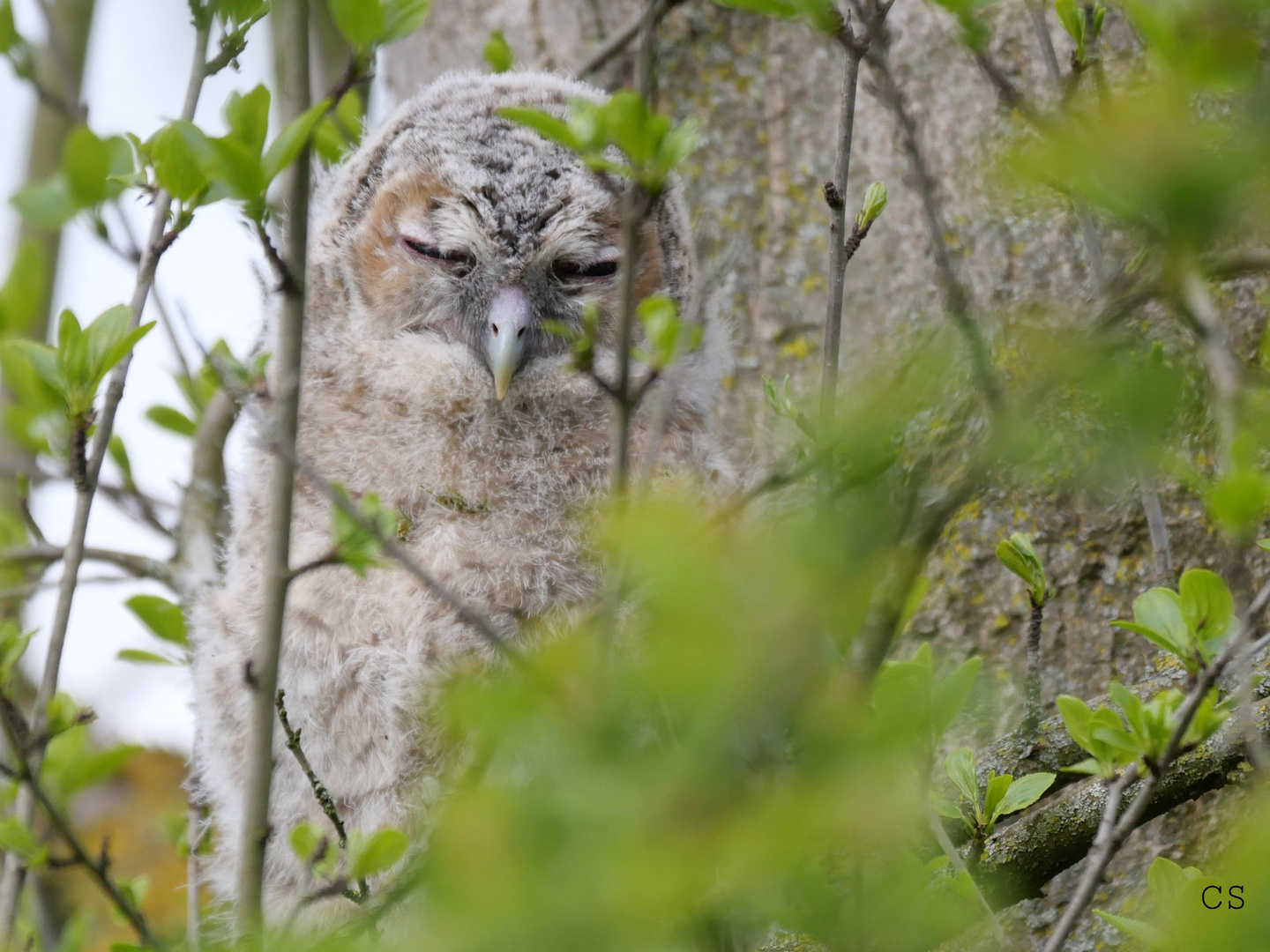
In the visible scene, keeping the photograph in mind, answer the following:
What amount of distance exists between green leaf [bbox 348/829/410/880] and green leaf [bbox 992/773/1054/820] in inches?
27.8

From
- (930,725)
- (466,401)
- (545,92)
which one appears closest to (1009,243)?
(545,92)

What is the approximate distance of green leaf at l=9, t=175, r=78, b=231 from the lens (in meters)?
1.55

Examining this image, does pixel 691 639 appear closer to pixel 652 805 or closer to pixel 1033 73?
pixel 652 805

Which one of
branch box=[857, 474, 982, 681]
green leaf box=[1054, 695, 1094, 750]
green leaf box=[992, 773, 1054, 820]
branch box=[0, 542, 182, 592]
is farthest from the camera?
branch box=[0, 542, 182, 592]

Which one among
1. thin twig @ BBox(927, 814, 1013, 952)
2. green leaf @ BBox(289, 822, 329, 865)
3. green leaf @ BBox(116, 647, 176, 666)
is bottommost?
thin twig @ BBox(927, 814, 1013, 952)

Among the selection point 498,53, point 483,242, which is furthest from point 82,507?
point 498,53

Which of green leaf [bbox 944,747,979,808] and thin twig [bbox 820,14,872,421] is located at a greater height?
thin twig [bbox 820,14,872,421]

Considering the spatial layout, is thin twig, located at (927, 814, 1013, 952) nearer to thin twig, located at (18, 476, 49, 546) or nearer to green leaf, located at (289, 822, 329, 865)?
green leaf, located at (289, 822, 329, 865)

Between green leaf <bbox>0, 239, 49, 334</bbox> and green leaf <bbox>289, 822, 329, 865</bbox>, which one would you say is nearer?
green leaf <bbox>289, 822, 329, 865</bbox>

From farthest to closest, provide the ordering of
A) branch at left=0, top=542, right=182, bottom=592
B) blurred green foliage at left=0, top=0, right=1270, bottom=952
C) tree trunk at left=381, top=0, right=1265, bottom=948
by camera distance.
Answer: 1. branch at left=0, top=542, right=182, bottom=592
2. tree trunk at left=381, top=0, right=1265, bottom=948
3. blurred green foliage at left=0, top=0, right=1270, bottom=952

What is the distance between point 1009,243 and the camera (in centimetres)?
209

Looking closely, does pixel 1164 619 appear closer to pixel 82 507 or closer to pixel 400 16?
pixel 400 16

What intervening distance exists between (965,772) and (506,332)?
109 centimetres

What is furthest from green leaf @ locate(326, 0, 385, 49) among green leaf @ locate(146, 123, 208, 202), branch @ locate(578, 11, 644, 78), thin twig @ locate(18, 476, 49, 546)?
branch @ locate(578, 11, 644, 78)
